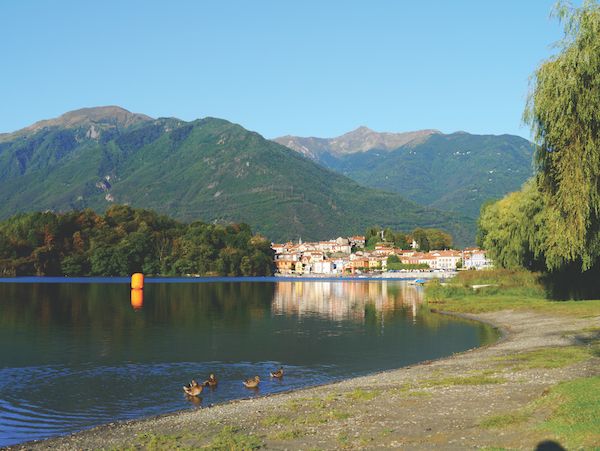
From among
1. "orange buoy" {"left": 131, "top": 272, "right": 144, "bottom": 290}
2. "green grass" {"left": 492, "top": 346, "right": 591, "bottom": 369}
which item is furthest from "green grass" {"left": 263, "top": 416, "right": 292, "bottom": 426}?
"orange buoy" {"left": 131, "top": 272, "right": 144, "bottom": 290}

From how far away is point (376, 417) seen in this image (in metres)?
15.6

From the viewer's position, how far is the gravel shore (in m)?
13.0

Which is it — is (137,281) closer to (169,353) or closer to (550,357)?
(169,353)

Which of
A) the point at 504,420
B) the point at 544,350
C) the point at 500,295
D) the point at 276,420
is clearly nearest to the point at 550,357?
the point at 544,350

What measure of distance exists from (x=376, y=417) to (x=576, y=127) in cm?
1438

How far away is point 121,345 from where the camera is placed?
37.3 metres

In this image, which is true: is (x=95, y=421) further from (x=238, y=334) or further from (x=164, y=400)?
(x=238, y=334)

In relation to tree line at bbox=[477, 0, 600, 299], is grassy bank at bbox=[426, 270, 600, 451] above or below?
below

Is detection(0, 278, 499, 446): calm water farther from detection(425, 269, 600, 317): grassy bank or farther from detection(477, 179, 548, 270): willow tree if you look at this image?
detection(477, 179, 548, 270): willow tree

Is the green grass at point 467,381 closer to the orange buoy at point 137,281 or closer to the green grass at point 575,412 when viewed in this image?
the green grass at point 575,412

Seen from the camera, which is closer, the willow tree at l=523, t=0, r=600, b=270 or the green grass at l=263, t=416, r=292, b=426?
the green grass at l=263, t=416, r=292, b=426

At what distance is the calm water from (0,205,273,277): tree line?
339ft

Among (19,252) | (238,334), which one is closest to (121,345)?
(238,334)

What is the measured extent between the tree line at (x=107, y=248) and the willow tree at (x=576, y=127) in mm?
157462
